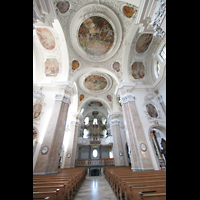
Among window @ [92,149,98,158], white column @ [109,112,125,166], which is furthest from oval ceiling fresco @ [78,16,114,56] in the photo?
window @ [92,149,98,158]

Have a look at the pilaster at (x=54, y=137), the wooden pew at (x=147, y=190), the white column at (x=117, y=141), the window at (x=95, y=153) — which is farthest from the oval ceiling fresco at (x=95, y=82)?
the wooden pew at (x=147, y=190)

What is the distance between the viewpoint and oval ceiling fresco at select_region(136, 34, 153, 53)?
971 centimetres

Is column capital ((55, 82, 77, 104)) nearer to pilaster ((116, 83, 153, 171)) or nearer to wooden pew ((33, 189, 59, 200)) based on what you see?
pilaster ((116, 83, 153, 171))

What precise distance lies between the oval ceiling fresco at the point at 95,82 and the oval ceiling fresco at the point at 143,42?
21.0ft

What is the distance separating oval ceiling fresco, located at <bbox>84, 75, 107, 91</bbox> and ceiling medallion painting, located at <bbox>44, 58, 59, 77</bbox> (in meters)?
5.23

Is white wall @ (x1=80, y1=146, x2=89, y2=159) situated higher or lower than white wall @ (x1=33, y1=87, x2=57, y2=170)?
lower

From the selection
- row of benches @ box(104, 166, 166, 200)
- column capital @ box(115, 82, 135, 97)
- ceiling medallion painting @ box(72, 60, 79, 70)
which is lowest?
row of benches @ box(104, 166, 166, 200)

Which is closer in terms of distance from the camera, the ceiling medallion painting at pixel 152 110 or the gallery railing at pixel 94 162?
the ceiling medallion painting at pixel 152 110

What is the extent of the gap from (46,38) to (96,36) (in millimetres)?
4699

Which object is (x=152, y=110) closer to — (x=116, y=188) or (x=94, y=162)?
(x=116, y=188)

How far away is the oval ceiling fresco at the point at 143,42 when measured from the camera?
9.71 metres

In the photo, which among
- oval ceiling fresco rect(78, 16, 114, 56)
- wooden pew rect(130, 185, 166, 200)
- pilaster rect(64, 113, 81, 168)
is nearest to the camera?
wooden pew rect(130, 185, 166, 200)

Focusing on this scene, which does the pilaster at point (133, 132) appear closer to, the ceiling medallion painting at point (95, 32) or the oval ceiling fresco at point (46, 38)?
the ceiling medallion painting at point (95, 32)
